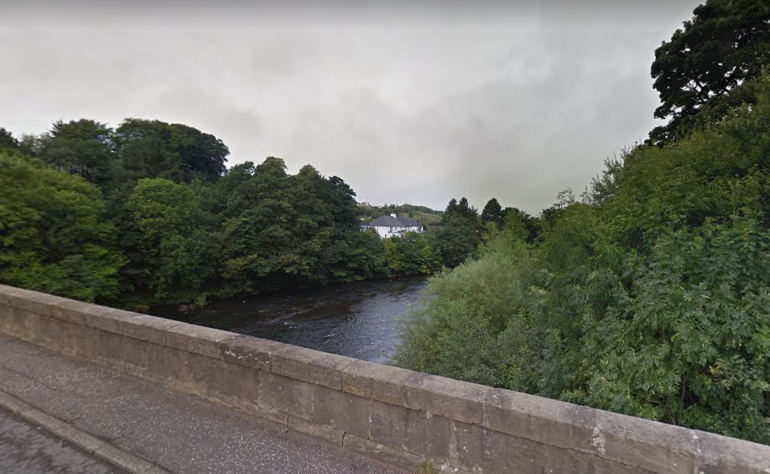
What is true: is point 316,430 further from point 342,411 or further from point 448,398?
point 448,398

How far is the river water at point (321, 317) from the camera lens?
46.8ft

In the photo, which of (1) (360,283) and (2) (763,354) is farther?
(1) (360,283)

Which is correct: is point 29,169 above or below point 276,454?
above

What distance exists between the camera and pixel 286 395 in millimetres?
2453

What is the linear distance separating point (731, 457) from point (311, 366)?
2.38 m

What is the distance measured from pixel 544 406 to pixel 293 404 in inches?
70.5

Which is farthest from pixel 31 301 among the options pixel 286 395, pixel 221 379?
pixel 286 395

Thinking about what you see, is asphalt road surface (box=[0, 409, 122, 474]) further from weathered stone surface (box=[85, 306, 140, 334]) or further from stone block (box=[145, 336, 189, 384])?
weathered stone surface (box=[85, 306, 140, 334])

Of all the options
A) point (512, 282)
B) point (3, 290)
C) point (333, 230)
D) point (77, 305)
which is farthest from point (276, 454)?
point (333, 230)

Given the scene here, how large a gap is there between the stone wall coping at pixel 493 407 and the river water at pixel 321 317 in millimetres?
8466

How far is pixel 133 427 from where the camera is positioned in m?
2.40

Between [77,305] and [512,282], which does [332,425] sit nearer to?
[77,305]

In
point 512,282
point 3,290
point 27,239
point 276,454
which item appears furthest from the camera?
point 512,282

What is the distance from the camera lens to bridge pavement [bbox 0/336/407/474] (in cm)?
204
